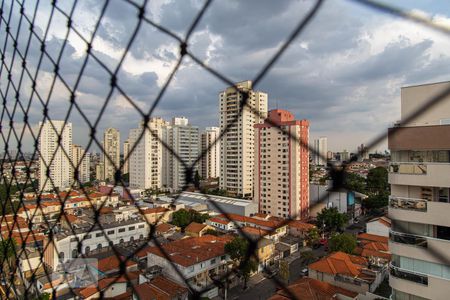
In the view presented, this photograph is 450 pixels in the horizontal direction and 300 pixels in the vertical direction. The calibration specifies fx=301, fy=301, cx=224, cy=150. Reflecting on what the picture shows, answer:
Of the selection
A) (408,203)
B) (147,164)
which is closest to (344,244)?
(408,203)

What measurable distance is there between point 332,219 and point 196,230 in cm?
300

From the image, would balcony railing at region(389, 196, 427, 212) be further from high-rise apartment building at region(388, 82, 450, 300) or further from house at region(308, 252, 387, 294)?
house at region(308, 252, 387, 294)

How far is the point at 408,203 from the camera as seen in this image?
182cm

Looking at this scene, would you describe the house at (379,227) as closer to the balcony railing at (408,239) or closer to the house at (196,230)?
the house at (196,230)

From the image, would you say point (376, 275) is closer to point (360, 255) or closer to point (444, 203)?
point (360, 255)

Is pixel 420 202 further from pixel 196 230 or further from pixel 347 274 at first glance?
pixel 196 230

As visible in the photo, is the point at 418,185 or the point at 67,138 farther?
the point at 67,138

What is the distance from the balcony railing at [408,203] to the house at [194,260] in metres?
2.89

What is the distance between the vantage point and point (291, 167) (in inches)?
290

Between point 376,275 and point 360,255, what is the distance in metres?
1.09

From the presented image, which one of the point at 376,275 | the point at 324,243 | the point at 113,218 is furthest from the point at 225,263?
the point at 113,218

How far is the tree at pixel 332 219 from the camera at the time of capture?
6535mm

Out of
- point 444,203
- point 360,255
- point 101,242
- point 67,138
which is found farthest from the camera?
point 67,138

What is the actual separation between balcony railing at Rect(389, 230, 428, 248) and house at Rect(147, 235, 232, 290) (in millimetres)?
2779
